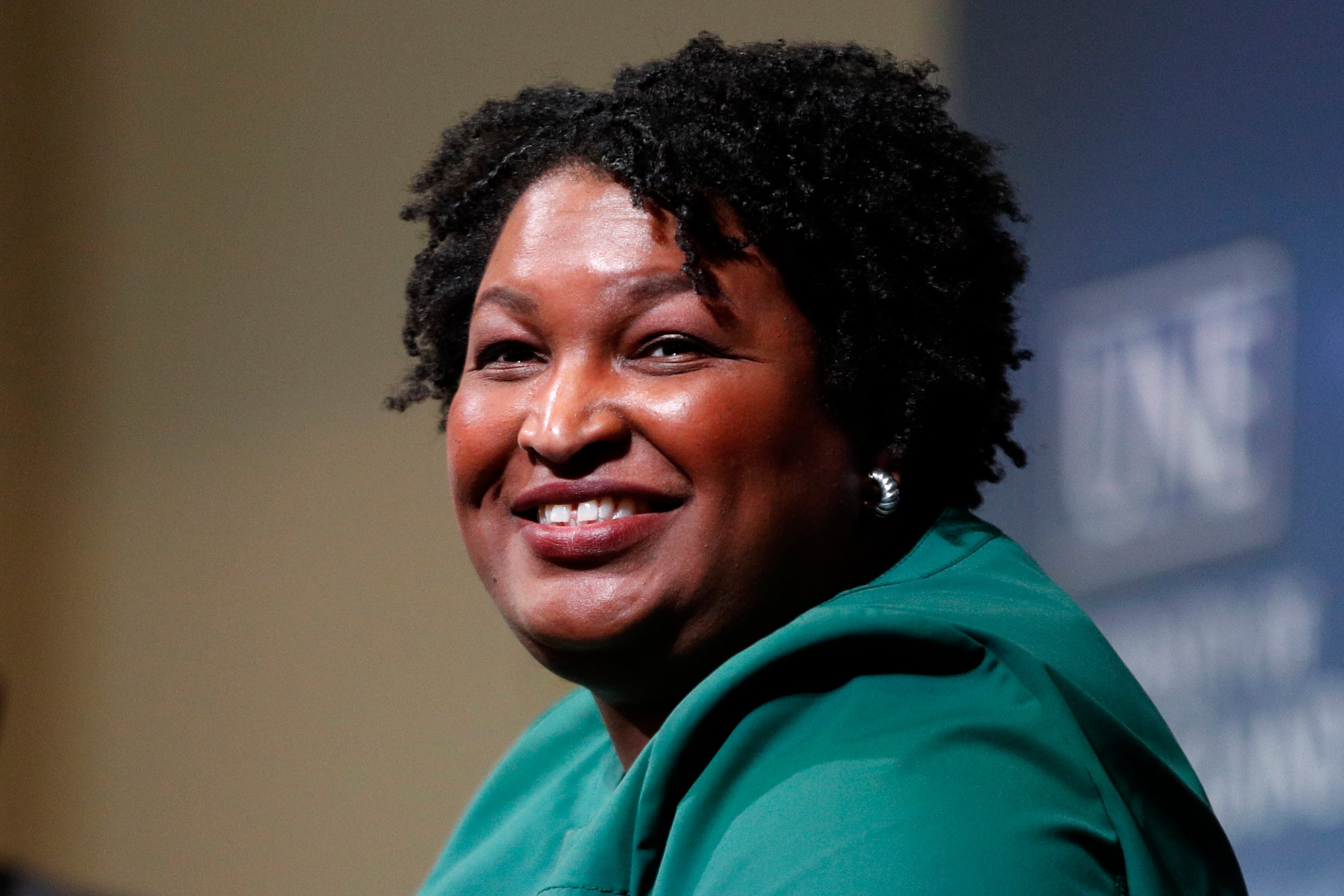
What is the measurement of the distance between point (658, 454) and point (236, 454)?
221 centimetres

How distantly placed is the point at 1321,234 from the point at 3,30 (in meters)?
2.83

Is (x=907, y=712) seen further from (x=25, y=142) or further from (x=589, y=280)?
(x=25, y=142)

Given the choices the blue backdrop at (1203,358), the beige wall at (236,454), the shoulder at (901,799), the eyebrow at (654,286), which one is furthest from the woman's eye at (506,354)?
the beige wall at (236,454)

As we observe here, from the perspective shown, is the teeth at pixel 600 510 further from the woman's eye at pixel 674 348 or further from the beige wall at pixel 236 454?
the beige wall at pixel 236 454

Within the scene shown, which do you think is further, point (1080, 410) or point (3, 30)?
point (3, 30)

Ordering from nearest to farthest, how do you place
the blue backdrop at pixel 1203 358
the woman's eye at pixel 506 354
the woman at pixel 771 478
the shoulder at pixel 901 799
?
1. the shoulder at pixel 901 799
2. the woman at pixel 771 478
3. the woman's eye at pixel 506 354
4. the blue backdrop at pixel 1203 358

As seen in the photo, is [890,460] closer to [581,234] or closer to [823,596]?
[823,596]

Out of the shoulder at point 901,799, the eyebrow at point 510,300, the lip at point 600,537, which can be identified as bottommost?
the shoulder at point 901,799

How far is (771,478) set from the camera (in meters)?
1.07

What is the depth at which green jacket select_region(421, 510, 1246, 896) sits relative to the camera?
0.79 metres

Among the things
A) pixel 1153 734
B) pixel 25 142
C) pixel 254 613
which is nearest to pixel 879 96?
pixel 1153 734

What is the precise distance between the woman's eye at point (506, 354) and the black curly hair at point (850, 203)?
13 centimetres

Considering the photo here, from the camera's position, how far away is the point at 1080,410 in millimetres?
2096

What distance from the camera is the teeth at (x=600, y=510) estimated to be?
1.08m
